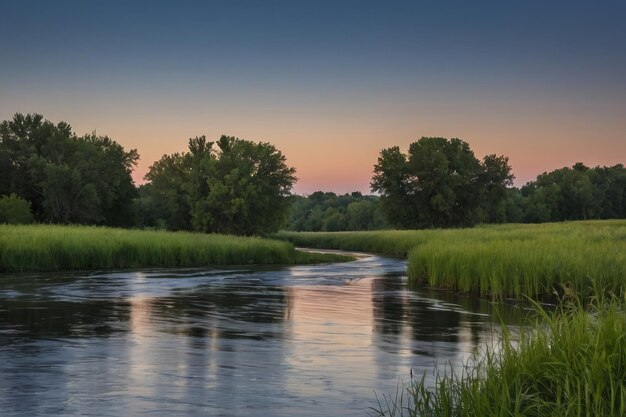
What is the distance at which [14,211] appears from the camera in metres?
60.7

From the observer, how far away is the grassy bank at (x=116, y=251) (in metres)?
32.0

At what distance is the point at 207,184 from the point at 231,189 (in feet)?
23.3

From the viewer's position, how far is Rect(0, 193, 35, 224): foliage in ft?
196

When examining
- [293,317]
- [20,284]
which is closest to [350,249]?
[20,284]

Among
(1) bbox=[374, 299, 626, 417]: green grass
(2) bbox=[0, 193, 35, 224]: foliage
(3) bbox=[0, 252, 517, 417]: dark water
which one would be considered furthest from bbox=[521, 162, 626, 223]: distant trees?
(1) bbox=[374, 299, 626, 417]: green grass

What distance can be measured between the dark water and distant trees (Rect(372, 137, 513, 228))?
7042 centimetres

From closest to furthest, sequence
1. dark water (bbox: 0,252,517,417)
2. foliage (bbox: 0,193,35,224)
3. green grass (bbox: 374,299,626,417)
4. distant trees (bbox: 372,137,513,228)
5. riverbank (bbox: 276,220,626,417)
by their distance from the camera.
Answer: green grass (bbox: 374,299,626,417) → riverbank (bbox: 276,220,626,417) → dark water (bbox: 0,252,517,417) → foliage (bbox: 0,193,35,224) → distant trees (bbox: 372,137,513,228)

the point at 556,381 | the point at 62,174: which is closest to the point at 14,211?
the point at 62,174

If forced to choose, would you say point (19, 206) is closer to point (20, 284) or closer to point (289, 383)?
point (20, 284)

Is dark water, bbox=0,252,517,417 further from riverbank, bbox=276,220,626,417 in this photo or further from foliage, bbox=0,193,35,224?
foliage, bbox=0,193,35,224

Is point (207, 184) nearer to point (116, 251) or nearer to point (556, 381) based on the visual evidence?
point (116, 251)

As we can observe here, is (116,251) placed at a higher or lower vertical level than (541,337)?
higher

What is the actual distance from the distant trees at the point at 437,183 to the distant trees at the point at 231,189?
2272 centimetres

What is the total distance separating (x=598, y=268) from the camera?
729 inches
